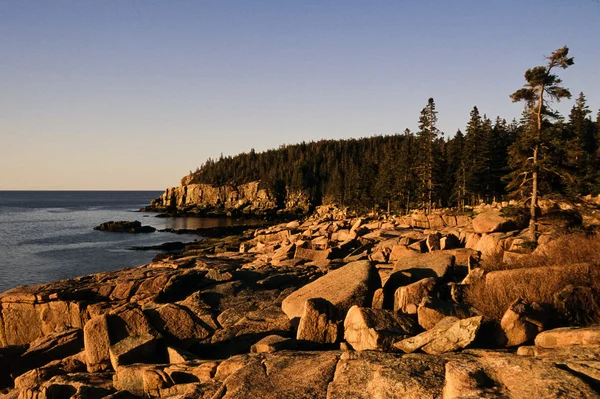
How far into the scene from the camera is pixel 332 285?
45.9ft

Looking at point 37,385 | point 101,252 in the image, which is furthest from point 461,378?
point 101,252

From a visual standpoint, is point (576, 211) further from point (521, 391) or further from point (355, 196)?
point (355, 196)

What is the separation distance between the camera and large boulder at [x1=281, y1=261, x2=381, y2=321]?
41.8 ft

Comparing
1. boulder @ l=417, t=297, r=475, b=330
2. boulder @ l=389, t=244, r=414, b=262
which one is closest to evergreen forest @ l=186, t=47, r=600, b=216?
boulder @ l=389, t=244, r=414, b=262

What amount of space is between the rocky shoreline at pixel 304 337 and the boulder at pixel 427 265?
0.08m

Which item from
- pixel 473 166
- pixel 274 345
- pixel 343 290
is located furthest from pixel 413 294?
pixel 473 166

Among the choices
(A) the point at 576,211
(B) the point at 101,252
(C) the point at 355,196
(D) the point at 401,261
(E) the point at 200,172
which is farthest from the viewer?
(E) the point at 200,172

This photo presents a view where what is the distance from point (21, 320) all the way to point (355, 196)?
7999cm

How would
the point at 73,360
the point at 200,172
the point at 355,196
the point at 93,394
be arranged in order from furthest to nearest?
the point at 200,172 → the point at 355,196 → the point at 73,360 → the point at 93,394

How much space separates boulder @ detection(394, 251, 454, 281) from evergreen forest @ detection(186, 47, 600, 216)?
8.74 m

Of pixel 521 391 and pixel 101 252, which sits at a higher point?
pixel 521 391

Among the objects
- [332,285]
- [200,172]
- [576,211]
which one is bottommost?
[332,285]

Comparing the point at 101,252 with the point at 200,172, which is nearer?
the point at 101,252

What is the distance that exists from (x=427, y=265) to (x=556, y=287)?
5.85m
